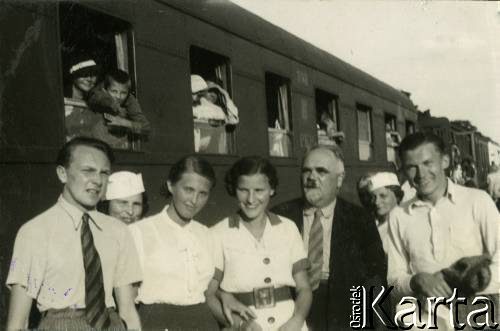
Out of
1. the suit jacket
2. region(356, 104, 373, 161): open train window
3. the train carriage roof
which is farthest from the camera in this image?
region(356, 104, 373, 161): open train window

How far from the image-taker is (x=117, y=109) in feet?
7.44

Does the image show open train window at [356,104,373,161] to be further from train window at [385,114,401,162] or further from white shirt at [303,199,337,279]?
white shirt at [303,199,337,279]

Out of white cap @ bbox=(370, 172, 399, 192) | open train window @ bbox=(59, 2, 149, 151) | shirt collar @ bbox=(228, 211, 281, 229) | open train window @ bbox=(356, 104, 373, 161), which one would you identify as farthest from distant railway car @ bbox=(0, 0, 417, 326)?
white cap @ bbox=(370, 172, 399, 192)

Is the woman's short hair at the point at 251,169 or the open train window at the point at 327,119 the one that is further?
the open train window at the point at 327,119

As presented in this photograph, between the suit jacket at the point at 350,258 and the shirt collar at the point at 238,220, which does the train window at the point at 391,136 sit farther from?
the shirt collar at the point at 238,220

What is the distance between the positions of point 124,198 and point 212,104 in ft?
2.55

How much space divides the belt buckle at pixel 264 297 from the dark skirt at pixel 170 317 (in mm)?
226

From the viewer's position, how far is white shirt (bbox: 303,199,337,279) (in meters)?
2.30

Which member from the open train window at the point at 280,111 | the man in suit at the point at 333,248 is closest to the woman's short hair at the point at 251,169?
the man in suit at the point at 333,248

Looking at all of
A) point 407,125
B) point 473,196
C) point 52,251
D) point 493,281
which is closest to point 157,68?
point 52,251

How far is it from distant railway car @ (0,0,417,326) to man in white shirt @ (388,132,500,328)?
3.07 feet

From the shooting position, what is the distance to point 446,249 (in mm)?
2174

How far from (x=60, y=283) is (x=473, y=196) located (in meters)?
1.57

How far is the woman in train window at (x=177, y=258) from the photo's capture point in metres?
2.08
